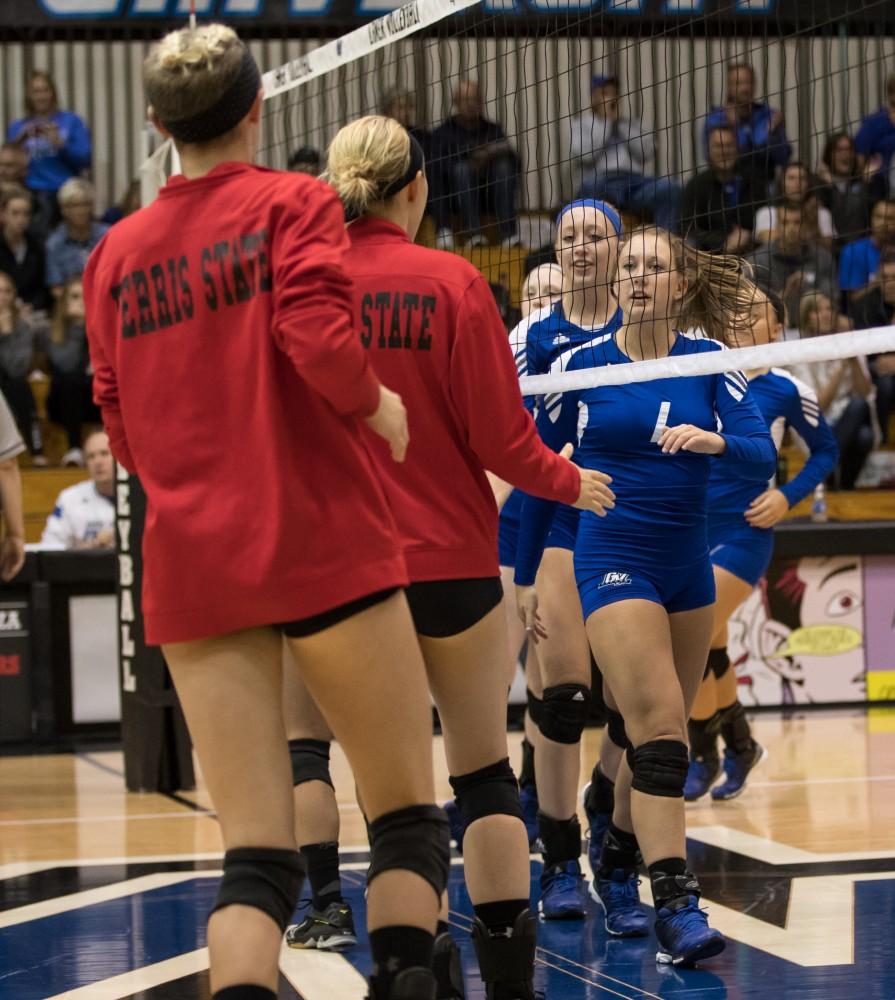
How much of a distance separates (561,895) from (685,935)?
677 mm

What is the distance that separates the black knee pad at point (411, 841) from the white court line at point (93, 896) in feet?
7.50

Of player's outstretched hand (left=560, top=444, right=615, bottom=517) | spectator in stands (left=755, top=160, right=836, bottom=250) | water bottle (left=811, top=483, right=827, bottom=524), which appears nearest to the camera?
player's outstretched hand (left=560, top=444, right=615, bottom=517)

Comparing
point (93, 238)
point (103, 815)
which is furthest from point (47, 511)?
point (103, 815)

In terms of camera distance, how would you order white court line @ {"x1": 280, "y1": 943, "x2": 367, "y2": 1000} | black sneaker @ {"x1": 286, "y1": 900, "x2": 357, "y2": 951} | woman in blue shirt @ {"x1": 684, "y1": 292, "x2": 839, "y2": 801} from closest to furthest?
white court line @ {"x1": 280, "y1": 943, "x2": 367, "y2": 1000}
black sneaker @ {"x1": 286, "y1": 900, "x2": 357, "y2": 951}
woman in blue shirt @ {"x1": 684, "y1": 292, "x2": 839, "y2": 801}

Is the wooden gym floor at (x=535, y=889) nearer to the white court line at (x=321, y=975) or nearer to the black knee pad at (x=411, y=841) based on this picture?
the white court line at (x=321, y=975)

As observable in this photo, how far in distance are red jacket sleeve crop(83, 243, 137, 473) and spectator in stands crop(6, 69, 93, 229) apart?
949 centimetres

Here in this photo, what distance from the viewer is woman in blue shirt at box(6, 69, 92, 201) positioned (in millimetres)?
11945

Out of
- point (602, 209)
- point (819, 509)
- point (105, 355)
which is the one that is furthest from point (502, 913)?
point (819, 509)

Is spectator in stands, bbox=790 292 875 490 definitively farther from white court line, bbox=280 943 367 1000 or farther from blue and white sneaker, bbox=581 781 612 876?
white court line, bbox=280 943 367 1000

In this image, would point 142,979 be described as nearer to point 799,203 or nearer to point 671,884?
point 671,884

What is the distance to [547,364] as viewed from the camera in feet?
15.7

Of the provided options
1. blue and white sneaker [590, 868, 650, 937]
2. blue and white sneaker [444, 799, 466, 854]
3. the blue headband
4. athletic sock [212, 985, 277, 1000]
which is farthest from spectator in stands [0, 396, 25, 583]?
athletic sock [212, 985, 277, 1000]

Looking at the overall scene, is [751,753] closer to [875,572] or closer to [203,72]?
[875,572]

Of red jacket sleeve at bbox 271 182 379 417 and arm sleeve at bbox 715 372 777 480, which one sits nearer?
red jacket sleeve at bbox 271 182 379 417
